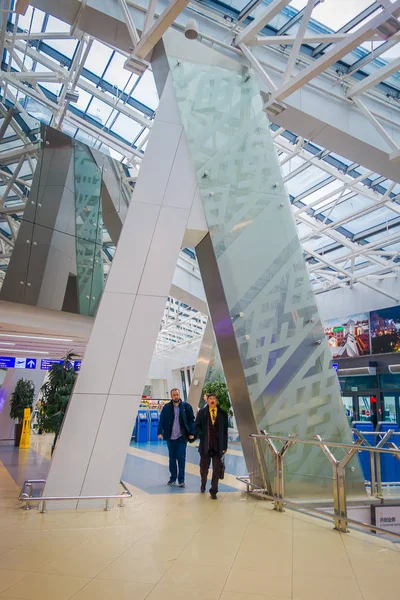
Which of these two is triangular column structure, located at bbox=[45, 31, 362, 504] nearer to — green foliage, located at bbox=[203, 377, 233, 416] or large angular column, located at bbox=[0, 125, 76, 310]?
large angular column, located at bbox=[0, 125, 76, 310]

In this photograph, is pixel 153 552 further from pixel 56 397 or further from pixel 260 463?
pixel 56 397

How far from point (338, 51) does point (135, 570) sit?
24.6 ft

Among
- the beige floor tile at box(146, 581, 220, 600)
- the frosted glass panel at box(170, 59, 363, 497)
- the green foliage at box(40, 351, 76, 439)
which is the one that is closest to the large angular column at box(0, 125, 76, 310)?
the green foliage at box(40, 351, 76, 439)

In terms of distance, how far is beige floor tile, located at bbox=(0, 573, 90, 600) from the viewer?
128 inches

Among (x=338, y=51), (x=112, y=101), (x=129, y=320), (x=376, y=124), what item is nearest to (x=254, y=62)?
(x=338, y=51)

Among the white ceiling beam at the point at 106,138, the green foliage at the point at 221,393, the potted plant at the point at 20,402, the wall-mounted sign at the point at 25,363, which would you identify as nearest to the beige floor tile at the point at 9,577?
the green foliage at the point at 221,393

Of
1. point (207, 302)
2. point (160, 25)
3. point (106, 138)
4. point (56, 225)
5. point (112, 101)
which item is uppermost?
point (106, 138)

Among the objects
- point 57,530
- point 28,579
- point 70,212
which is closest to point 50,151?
point 70,212

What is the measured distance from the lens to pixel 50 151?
11.5 metres

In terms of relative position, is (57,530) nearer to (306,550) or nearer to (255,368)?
(306,550)

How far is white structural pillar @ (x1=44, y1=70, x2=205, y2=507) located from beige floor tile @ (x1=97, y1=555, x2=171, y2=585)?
8.46ft

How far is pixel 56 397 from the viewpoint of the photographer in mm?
9930

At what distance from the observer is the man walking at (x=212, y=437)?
7.13 metres

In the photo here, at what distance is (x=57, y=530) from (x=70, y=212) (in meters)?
8.58
